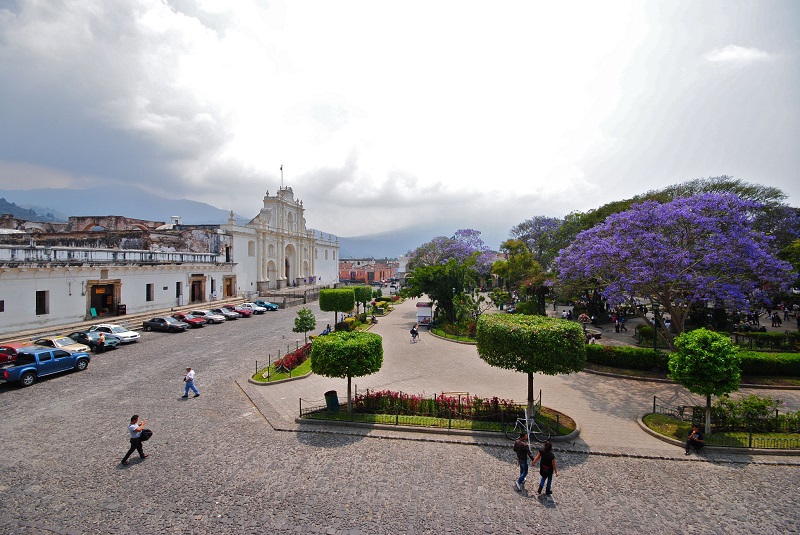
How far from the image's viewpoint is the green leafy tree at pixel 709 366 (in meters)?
10.6

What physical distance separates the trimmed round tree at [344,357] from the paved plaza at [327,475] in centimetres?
169

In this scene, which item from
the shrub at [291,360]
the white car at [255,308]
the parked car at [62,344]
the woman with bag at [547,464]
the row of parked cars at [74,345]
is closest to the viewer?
the woman with bag at [547,464]

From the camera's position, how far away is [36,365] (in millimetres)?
15562

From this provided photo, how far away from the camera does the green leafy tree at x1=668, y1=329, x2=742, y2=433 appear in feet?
34.9

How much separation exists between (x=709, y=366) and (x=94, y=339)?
90.3 ft

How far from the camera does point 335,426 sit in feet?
38.6

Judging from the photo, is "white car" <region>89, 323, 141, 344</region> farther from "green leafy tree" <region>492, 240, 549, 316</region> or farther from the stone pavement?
"green leafy tree" <region>492, 240, 549, 316</region>

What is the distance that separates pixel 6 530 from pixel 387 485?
7.17 metres

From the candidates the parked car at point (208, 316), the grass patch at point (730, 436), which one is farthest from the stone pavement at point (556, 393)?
the parked car at point (208, 316)

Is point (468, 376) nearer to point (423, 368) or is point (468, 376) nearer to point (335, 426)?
point (423, 368)

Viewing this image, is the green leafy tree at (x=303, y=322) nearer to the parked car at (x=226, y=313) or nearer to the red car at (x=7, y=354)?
the red car at (x=7, y=354)

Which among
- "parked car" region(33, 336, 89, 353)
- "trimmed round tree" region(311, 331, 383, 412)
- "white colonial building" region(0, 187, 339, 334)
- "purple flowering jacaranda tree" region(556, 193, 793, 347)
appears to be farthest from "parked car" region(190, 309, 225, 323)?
"purple flowering jacaranda tree" region(556, 193, 793, 347)

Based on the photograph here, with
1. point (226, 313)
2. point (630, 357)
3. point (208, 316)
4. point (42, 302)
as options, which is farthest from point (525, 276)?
point (42, 302)

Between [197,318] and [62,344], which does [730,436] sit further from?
[197,318]
